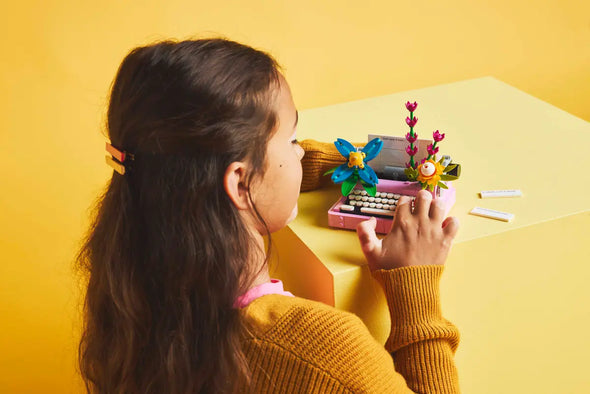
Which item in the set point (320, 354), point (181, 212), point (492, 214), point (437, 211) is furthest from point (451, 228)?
point (181, 212)

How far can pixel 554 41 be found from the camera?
2.72 metres

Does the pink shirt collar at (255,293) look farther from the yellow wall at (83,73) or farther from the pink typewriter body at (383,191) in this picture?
→ the yellow wall at (83,73)

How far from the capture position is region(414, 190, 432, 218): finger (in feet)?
3.15

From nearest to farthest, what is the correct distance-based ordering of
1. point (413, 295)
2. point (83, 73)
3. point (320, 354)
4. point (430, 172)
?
point (320, 354) < point (413, 295) < point (430, 172) < point (83, 73)

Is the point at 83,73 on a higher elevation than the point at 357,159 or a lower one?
higher

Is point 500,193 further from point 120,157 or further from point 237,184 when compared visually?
point 120,157

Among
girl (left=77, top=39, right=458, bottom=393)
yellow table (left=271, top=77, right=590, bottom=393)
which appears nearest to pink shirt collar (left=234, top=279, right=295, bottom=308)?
girl (left=77, top=39, right=458, bottom=393)

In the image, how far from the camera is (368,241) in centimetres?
95

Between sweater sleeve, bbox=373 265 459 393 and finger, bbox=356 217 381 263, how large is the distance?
0.04 metres

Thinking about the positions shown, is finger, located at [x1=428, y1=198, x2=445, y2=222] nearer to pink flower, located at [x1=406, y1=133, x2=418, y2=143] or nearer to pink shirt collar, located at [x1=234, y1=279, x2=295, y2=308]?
pink flower, located at [x1=406, y1=133, x2=418, y2=143]

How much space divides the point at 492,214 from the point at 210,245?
0.47 metres

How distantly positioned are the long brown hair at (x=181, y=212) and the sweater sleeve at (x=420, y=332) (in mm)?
210

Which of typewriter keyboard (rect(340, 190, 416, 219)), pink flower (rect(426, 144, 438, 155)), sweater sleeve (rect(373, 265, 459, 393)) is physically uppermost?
pink flower (rect(426, 144, 438, 155))

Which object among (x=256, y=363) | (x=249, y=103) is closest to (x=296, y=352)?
(x=256, y=363)
